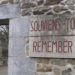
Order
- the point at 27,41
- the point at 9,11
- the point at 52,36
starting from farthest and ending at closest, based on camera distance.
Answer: the point at 9,11
the point at 27,41
the point at 52,36

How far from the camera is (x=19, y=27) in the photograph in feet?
11.6

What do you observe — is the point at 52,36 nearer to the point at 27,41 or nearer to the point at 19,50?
the point at 27,41

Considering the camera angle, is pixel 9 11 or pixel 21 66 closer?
pixel 21 66

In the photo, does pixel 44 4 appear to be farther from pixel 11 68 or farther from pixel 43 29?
pixel 11 68

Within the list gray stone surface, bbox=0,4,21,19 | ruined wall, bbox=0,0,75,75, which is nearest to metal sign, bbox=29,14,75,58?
ruined wall, bbox=0,0,75,75

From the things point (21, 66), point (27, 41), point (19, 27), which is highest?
point (19, 27)

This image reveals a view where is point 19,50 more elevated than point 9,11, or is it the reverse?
point 9,11

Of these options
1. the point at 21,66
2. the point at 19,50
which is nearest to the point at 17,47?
the point at 19,50

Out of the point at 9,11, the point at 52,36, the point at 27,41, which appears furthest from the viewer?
the point at 9,11

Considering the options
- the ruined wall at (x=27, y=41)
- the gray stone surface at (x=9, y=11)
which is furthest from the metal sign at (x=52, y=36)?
the gray stone surface at (x=9, y=11)

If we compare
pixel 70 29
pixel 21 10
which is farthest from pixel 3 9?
pixel 70 29

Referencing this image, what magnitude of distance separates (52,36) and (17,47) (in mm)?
659

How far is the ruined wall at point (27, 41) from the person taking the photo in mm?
3266

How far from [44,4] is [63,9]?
351mm
